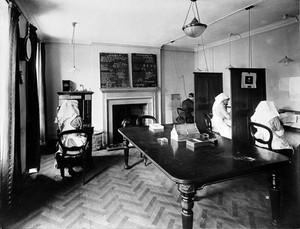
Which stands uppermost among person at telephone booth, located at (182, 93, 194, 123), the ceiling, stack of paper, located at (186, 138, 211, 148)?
the ceiling

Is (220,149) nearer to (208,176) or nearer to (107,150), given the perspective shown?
(208,176)

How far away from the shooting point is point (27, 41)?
3.19 metres

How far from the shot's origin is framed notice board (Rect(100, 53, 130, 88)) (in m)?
5.52

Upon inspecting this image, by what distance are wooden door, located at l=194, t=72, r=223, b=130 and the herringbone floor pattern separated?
2368 millimetres

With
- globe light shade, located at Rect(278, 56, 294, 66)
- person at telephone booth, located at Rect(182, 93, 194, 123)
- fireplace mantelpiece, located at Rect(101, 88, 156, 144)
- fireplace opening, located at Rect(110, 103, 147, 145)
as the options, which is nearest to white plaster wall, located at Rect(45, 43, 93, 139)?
fireplace mantelpiece, located at Rect(101, 88, 156, 144)

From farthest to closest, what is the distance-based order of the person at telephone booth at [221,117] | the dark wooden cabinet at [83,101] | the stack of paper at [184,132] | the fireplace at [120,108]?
the fireplace at [120,108], the person at telephone booth at [221,117], the dark wooden cabinet at [83,101], the stack of paper at [184,132]

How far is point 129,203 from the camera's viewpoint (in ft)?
8.41

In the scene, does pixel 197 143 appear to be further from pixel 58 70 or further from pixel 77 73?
pixel 58 70

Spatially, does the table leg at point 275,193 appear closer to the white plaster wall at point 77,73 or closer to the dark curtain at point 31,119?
the dark curtain at point 31,119

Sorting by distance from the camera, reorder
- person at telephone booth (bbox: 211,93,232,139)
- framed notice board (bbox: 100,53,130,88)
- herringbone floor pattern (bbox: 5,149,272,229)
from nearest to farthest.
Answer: herringbone floor pattern (bbox: 5,149,272,229)
person at telephone booth (bbox: 211,93,232,139)
framed notice board (bbox: 100,53,130,88)

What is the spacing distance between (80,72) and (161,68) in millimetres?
2384

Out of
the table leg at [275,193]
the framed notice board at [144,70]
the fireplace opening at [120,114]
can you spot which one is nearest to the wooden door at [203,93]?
the framed notice board at [144,70]

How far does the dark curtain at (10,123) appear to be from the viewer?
2.29 m

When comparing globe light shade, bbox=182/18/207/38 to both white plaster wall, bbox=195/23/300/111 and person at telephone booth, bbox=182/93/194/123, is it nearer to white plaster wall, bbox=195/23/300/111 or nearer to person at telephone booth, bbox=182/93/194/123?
white plaster wall, bbox=195/23/300/111
